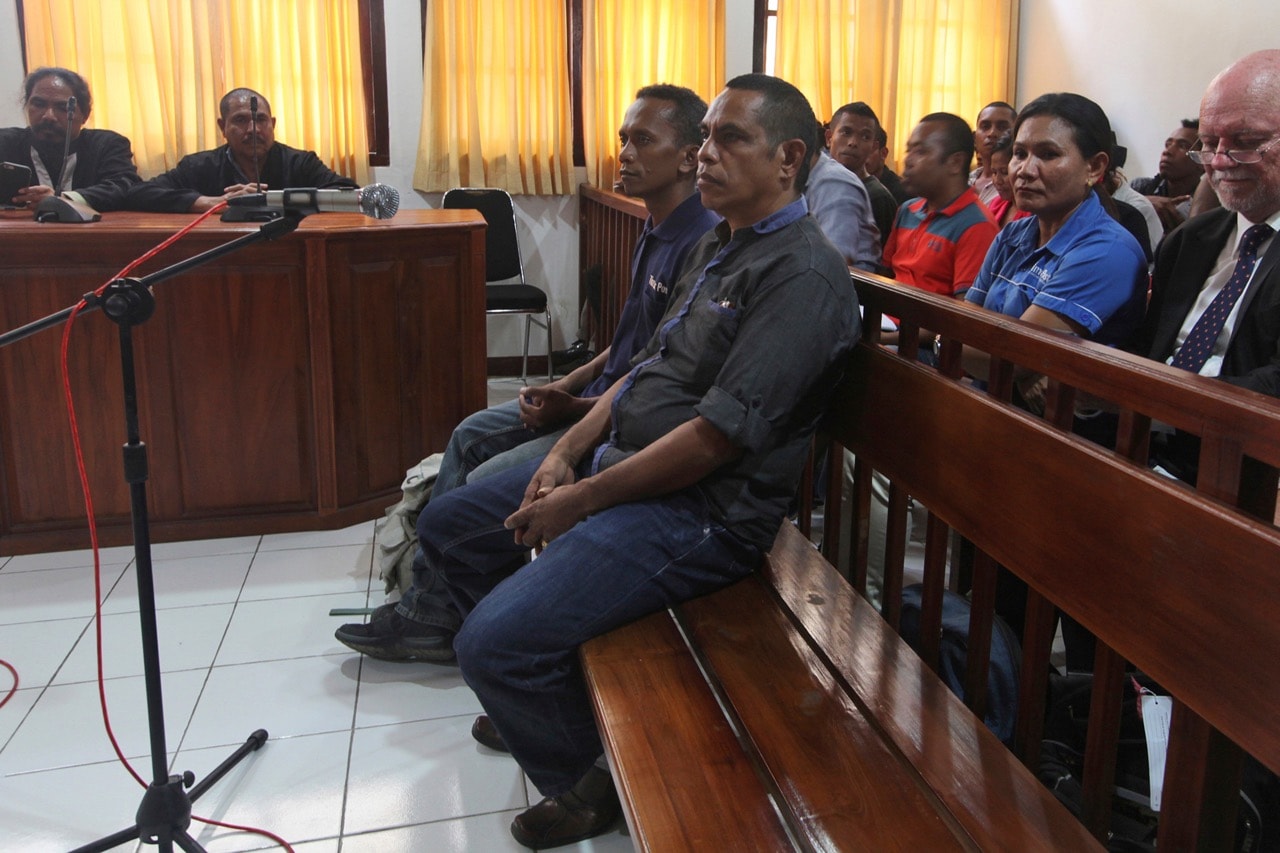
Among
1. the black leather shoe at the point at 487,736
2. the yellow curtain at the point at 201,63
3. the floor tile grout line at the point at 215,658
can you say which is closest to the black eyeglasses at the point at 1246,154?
the black leather shoe at the point at 487,736

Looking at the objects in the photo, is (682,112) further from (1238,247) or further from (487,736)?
(487,736)

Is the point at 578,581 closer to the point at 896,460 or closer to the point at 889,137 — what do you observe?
the point at 896,460

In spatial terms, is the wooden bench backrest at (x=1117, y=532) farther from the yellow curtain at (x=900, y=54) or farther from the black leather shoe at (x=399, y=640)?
the yellow curtain at (x=900, y=54)

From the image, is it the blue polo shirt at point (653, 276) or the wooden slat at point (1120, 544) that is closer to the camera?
the wooden slat at point (1120, 544)

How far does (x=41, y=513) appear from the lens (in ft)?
10.0

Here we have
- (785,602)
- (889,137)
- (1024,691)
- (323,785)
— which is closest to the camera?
(1024,691)

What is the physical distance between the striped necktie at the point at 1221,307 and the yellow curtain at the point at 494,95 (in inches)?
170

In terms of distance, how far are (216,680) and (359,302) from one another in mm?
1263

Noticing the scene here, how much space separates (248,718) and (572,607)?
1.00 metres

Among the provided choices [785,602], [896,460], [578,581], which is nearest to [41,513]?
[578,581]

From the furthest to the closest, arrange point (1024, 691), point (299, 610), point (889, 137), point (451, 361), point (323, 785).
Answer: point (889, 137) → point (451, 361) → point (299, 610) → point (323, 785) → point (1024, 691)

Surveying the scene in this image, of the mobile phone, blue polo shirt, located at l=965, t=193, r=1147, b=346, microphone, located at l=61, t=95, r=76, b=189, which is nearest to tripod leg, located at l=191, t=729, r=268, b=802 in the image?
blue polo shirt, located at l=965, t=193, r=1147, b=346

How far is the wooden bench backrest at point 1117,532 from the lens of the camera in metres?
0.99

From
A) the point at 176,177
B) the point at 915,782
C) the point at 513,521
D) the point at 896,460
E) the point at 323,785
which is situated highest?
the point at 176,177
